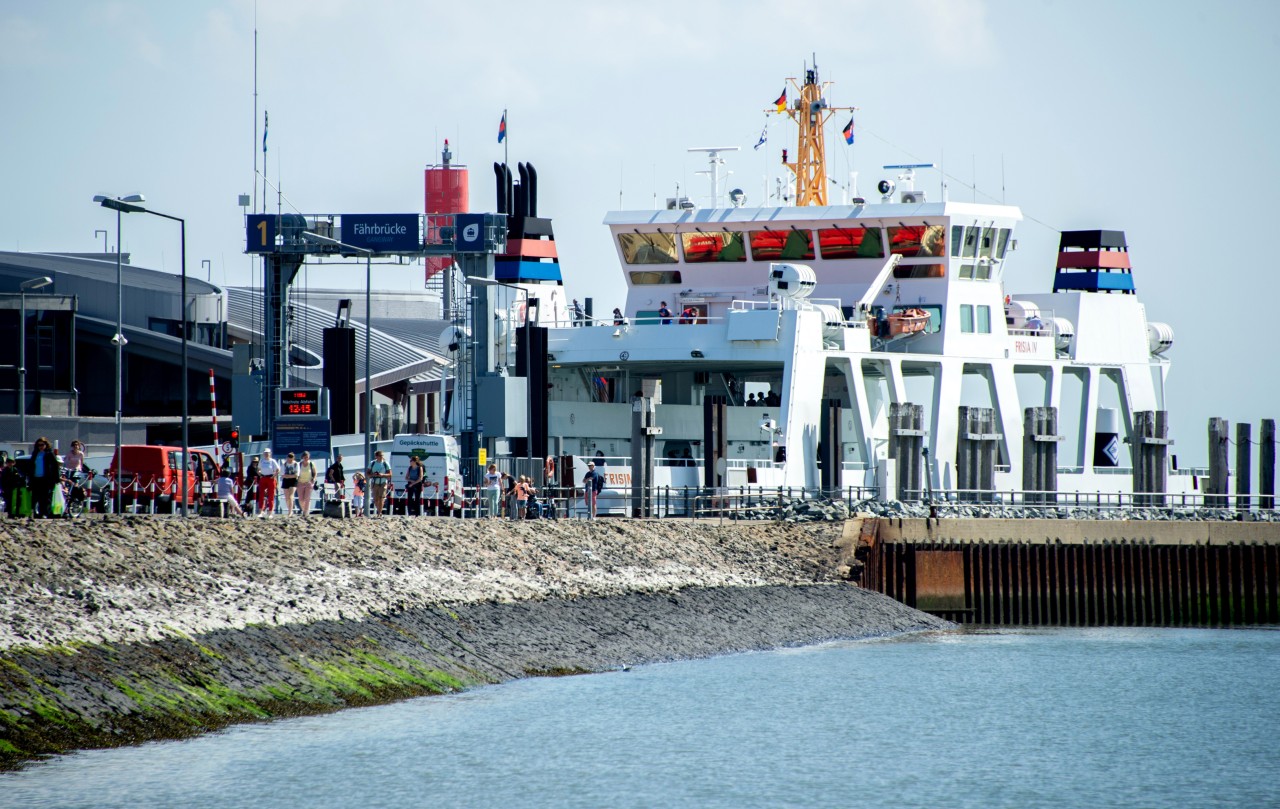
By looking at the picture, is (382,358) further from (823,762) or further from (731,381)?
(823,762)

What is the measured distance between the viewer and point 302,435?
36562 millimetres

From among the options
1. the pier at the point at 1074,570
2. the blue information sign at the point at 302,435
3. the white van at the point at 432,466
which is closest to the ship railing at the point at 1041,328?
the pier at the point at 1074,570

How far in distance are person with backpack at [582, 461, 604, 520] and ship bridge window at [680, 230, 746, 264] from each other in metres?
9.48

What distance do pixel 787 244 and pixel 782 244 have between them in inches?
5.4

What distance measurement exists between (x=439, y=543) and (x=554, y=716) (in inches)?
266

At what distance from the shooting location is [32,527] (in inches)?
981

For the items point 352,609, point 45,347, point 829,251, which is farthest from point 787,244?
point 45,347

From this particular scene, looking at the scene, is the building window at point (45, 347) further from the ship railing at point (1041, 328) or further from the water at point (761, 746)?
the water at point (761, 746)

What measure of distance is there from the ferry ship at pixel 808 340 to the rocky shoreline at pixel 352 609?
16.3 ft

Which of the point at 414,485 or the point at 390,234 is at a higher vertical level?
the point at 390,234

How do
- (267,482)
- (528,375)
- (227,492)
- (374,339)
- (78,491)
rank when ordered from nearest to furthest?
(78,491)
(227,492)
(267,482)
(528,375)
(374,339)

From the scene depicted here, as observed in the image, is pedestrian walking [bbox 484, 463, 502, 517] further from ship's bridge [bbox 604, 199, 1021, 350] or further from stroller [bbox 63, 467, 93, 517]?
ship's bridge [bbox 604, 199, 1021, 350]

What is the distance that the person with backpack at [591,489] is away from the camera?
3916cm

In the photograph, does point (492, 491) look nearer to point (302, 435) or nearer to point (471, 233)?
point (302, 435)
